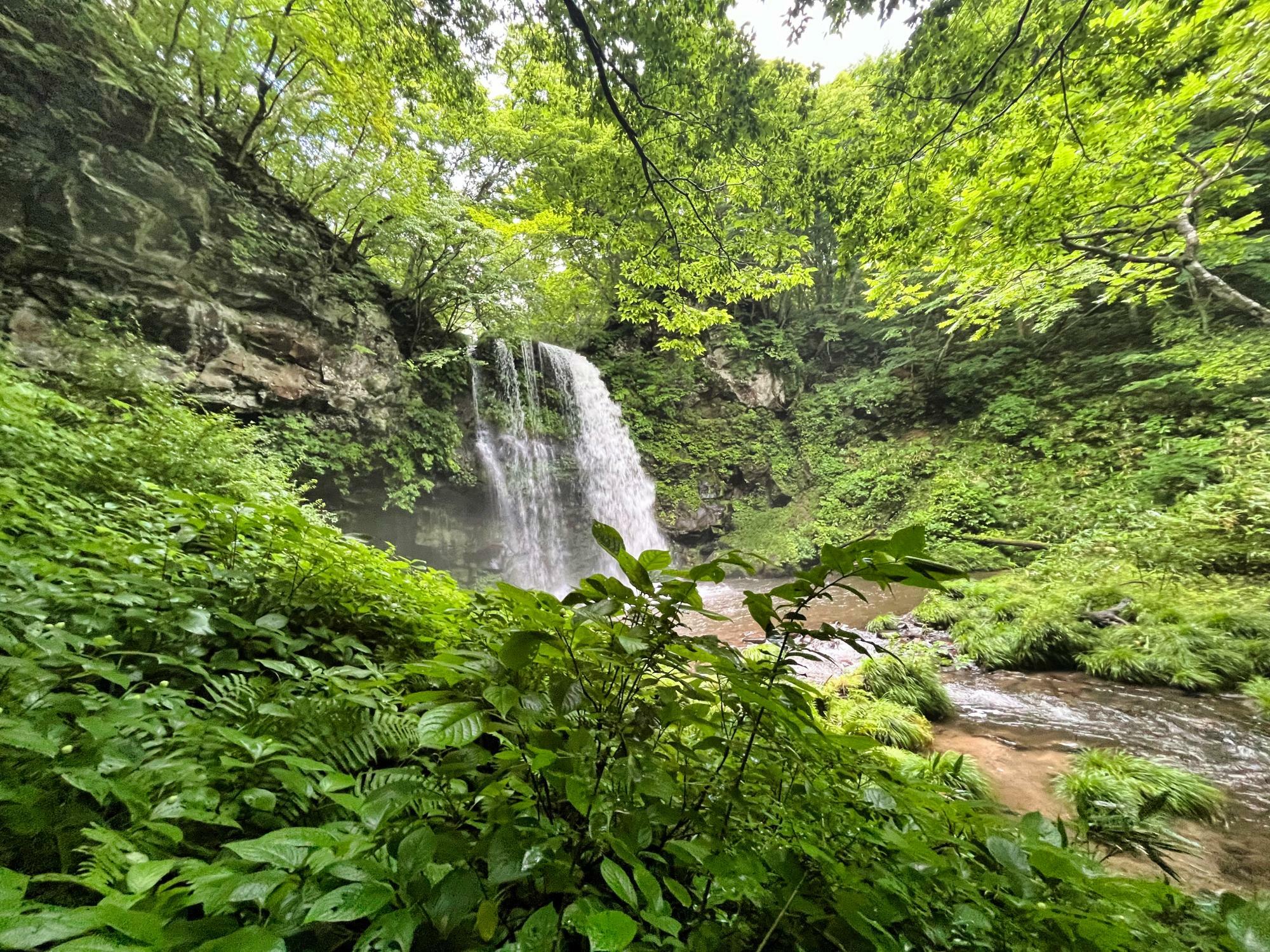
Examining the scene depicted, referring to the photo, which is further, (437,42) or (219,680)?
(437,42)

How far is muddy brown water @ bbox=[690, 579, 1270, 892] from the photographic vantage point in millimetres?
2193

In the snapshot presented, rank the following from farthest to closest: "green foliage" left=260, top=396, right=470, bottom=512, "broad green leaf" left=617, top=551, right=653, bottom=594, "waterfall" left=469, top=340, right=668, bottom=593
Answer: "waterfall" left=469, top=340, right=668, bottom=593
"green foliage" left=260, top=396, right=470, bottom=512
"broad green leaf" left=617, top=551, right=653, bottom=594

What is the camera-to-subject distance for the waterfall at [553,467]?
410 inches

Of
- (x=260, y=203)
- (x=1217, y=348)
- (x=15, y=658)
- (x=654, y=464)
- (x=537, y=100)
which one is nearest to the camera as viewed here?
(x=15, y=658)

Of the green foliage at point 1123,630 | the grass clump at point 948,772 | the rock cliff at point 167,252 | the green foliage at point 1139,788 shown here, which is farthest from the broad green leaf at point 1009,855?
the rock cliff at point 167,252

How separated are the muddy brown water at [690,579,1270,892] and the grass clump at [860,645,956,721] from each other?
0.43ft

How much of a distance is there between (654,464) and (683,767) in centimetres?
1205

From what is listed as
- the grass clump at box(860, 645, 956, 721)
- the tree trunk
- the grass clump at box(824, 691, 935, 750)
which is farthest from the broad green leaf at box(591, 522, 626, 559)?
the tree trunk

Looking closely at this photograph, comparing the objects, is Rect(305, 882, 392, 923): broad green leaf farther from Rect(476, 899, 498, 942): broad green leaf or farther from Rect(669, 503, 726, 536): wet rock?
Rect(669, 503, 726, 536): wet rock

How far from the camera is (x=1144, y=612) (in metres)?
4.96

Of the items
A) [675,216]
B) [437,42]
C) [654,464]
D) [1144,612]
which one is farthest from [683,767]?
[654,464]

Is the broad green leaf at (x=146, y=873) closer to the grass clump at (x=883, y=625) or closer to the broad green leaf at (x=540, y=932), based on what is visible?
the broad green leaf at (x=540, y=932)

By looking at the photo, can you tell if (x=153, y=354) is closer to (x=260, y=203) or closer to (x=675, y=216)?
(x=260, y=203)

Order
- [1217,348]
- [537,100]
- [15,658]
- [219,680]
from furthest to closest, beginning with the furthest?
[1217,348] → [537,100] → [219,680] → [15,658]
